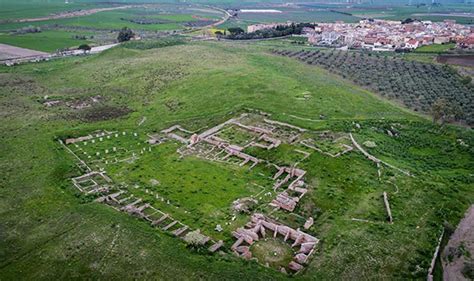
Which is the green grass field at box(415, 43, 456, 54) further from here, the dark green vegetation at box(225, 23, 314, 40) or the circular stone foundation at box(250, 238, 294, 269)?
the circular stone foundation at box(250, 238, 294, 269)

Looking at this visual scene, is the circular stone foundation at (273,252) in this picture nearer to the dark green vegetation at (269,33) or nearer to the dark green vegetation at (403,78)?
the dark green vegetation at (403,78)

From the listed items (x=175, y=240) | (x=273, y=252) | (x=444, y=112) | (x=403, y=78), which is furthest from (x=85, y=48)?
(x=273, y=252)

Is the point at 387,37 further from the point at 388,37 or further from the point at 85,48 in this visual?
the point at 85,48

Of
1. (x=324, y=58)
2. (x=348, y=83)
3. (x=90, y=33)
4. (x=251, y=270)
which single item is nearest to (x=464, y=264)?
(x=251, y=270)

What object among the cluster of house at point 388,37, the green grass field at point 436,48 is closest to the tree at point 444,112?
the green grass field at point 436,48

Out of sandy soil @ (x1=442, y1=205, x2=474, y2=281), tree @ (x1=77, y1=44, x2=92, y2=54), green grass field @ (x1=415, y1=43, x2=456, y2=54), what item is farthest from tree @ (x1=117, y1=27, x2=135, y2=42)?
sandy soil @ (x1=442, y1=205, x2=474, y2=281)

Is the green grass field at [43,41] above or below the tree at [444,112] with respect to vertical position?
above
